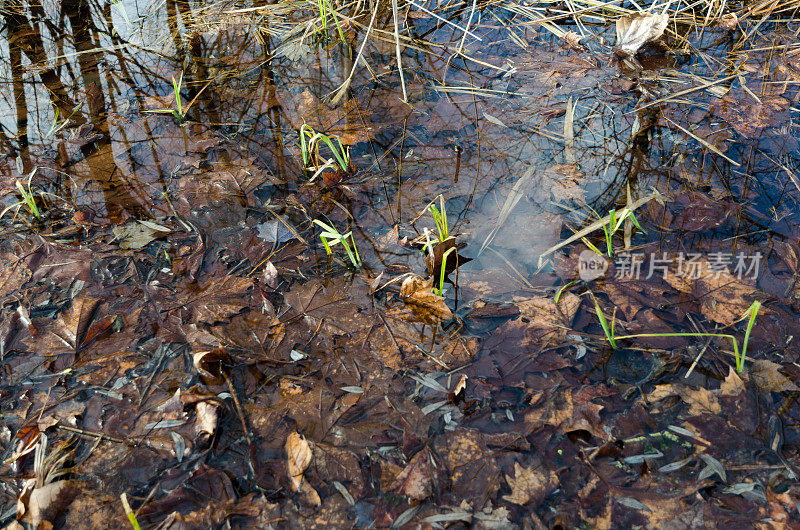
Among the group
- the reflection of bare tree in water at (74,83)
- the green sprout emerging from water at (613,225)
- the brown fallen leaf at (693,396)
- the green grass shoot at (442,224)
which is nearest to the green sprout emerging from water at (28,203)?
the reflection of bare tree in water at (74,83)

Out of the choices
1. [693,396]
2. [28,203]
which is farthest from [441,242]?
[28,203]

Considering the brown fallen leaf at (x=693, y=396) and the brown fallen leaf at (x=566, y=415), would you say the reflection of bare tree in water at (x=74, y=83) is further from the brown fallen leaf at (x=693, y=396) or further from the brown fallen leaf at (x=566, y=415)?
the brown fallen leaf at (x=693, y=396)

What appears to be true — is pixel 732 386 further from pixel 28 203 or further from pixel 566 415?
pixel 28 203

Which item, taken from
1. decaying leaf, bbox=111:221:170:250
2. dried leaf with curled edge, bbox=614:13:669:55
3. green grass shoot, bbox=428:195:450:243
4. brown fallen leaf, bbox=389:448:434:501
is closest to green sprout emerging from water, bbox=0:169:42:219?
decaying leaf, bbox=111:221:170:250

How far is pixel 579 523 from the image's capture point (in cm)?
138

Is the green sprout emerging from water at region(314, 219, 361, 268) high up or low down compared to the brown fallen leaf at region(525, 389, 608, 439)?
up

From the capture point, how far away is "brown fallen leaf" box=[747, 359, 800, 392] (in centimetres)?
160

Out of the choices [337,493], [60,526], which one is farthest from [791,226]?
[60,526]

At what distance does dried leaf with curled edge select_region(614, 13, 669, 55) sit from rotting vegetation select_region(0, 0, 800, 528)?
1 cm

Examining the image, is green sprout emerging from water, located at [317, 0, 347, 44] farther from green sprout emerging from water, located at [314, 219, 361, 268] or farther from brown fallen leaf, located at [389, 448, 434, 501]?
brown fallen leaf, located at [389, 448, 434, 501]

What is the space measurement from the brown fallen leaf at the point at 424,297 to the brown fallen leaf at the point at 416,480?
21.4 inches

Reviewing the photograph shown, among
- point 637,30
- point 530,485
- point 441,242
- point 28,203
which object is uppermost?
point 637,30

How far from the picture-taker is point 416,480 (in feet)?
4.86

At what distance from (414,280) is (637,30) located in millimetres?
2266
